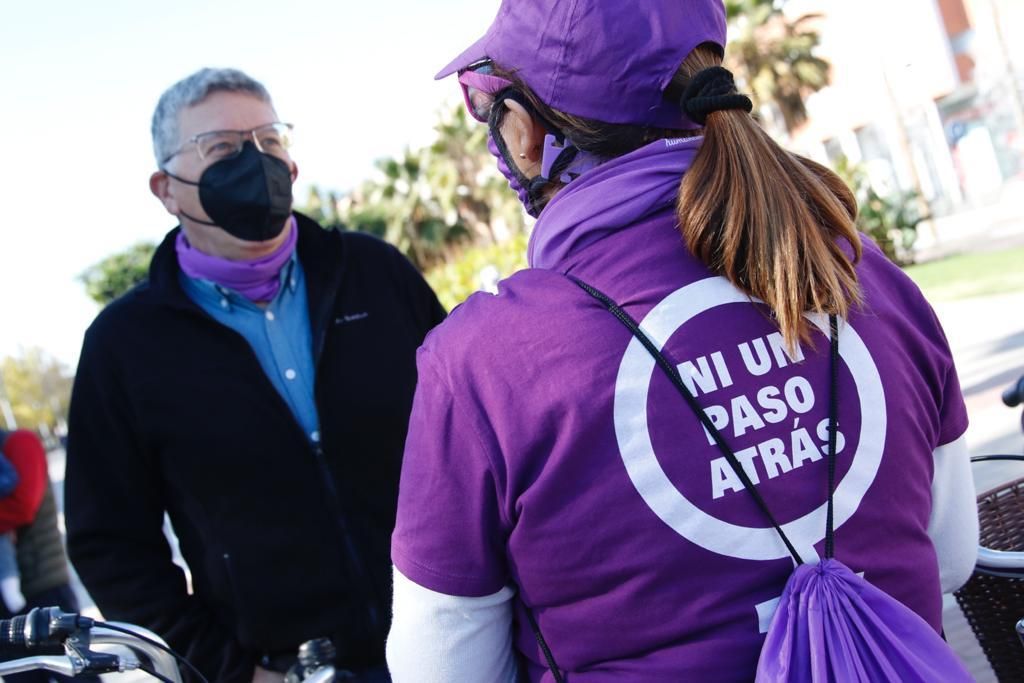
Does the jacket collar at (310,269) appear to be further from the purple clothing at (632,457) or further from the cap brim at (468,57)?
the purple clothing at (632,457)

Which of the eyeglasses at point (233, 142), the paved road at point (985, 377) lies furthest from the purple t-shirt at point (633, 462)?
the paved road at point (985, 377)

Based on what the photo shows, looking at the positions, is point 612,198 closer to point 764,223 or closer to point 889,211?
point 764,223

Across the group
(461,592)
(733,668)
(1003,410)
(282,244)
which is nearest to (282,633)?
(282,244)

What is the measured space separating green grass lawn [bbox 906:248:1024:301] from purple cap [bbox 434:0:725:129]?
11437 mm

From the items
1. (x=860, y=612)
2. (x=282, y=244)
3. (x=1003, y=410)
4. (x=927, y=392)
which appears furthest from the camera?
(x=1003, y=410)

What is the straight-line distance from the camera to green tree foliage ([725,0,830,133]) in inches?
1314

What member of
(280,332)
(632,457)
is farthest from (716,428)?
(280,332)

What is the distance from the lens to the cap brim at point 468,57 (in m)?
1.46

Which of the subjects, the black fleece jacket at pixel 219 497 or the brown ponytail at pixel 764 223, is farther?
the black fleece jacket at pixel 219 497

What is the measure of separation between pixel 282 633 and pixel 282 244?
1069mm

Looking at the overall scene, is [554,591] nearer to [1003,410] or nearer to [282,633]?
[282,633]

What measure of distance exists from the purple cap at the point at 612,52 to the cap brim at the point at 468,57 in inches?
3.9

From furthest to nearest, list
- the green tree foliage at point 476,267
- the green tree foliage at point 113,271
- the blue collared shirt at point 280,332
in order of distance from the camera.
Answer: the green tree foliage at point 113,271, the green tree foliage at point 476,267, the blue collared shirt at point 280,332

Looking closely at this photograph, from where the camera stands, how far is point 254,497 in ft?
8.02
